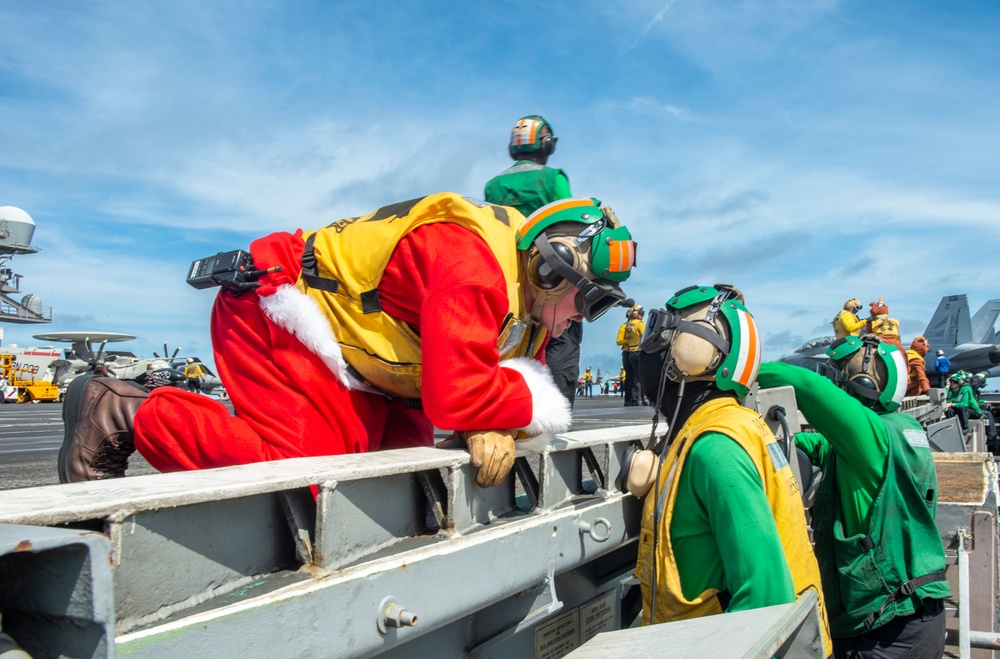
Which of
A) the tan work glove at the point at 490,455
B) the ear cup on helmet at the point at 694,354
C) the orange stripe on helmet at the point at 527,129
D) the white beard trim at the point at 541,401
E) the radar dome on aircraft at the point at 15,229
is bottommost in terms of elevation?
the tan work glove at the point at 490,455

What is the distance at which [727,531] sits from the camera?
2070mm

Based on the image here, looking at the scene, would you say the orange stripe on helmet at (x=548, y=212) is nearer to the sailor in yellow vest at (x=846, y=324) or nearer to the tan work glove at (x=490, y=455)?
the tan work glove at (x=490, y=455)

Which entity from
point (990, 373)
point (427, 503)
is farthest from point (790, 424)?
point (990, 373)

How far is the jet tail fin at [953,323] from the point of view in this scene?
40312 millimetres

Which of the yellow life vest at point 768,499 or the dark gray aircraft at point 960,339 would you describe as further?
the dark gray aircraft at point 960,339

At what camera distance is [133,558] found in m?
1.24

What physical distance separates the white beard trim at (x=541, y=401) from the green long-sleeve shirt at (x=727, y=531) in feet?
1.47

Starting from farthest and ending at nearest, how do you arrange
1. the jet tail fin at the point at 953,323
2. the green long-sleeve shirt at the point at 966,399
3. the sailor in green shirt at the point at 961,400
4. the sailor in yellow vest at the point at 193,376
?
1. the jet tail fin at the point at 953,323
2. the sailor in yellow vest at the point at 193,376
3. the green long-sleeve shirt at the point at 966,399
4. the sailor in green shirt at the point at 961,400

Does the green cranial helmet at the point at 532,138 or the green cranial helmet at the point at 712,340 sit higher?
the green cranial helmet at the point at 532,138

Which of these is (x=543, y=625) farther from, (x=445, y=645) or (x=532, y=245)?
(x=532, y=245)

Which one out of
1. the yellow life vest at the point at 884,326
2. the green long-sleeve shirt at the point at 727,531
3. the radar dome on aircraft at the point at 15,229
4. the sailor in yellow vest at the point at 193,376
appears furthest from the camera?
the radar dome on aircraft at the point at 15,229

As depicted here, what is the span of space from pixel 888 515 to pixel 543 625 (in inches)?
64.3

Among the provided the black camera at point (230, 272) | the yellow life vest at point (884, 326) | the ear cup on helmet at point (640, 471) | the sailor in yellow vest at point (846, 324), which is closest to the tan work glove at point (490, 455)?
the ear cup on helmet at point (640, 471)

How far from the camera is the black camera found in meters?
2.68
